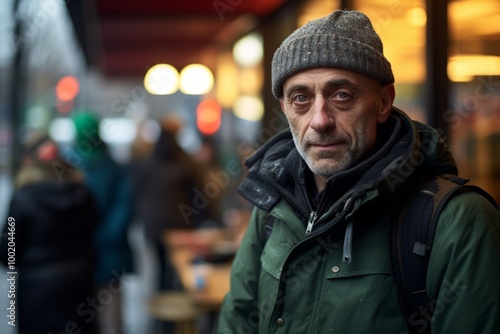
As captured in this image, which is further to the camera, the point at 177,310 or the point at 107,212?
the point at 107,212

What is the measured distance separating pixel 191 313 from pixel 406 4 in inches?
118

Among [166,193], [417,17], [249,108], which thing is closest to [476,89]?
[417,17]

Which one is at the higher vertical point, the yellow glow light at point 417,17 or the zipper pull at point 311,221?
the yellow glow light at point 417,17

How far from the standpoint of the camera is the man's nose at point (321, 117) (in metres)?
2.18

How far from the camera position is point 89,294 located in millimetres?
5195

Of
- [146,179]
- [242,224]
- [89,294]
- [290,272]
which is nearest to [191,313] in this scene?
[89,294]

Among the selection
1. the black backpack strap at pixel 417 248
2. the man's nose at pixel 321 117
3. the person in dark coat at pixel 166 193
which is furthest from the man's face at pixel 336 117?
the person in dark coat at pixel 166 193

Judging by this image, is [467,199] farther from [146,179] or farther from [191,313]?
[146,179]

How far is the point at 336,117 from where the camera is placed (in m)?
2.21

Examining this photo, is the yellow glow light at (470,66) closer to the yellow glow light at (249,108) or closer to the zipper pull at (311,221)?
the zipper pull at (311,221)

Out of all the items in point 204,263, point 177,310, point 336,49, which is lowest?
point 177,310

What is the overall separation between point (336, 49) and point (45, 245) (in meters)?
3.25

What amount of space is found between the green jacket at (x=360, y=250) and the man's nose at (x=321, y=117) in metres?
0.14

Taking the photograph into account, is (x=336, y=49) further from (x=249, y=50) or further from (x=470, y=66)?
(x=249, y=50)
